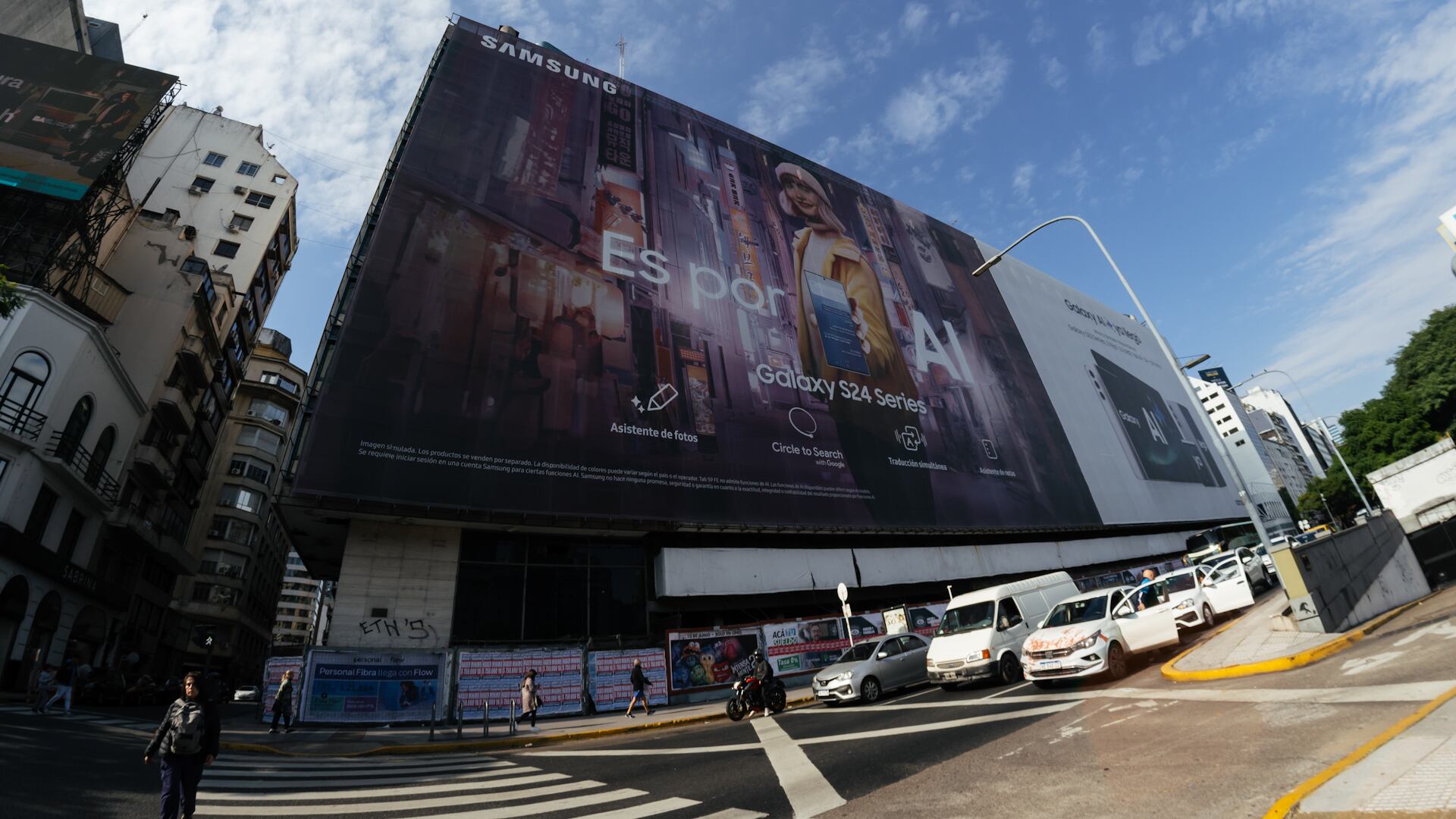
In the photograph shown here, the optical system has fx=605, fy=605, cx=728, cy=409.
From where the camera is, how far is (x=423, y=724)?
1706 cm

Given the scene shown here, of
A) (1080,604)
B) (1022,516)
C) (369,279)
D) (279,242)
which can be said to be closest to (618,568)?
(369,279)

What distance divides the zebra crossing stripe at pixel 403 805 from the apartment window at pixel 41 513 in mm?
25458

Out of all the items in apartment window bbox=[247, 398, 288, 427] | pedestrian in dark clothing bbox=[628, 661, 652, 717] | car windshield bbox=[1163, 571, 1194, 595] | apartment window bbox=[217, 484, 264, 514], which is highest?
apartment window bbox=[247, 398, 288, 427]

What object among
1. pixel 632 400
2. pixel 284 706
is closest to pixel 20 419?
pixel 284 706

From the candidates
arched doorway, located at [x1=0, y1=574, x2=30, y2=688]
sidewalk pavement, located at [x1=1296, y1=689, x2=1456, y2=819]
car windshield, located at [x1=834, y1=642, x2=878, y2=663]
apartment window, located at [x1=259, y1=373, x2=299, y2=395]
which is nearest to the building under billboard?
car windshield, located at [x1=834, y1=642, x2=878, y2=663]

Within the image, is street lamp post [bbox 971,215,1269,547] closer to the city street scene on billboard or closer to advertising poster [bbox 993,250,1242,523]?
advertising poster [bbox 993,250,1242,523]

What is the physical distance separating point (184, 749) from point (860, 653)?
12.9m

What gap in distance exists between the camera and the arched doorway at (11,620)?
21344 mm

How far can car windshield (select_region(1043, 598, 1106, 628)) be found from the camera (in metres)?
12.3

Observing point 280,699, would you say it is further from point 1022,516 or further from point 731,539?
point 1022,516

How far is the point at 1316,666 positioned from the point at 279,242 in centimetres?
6687

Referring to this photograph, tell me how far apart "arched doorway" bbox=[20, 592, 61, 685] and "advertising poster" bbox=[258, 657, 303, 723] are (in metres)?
12.9

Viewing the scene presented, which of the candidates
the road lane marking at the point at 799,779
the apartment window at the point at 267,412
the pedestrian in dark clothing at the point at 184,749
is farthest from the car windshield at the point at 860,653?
the apartment window at the point at 267,412

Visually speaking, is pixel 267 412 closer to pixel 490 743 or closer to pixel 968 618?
pixel 490 743
